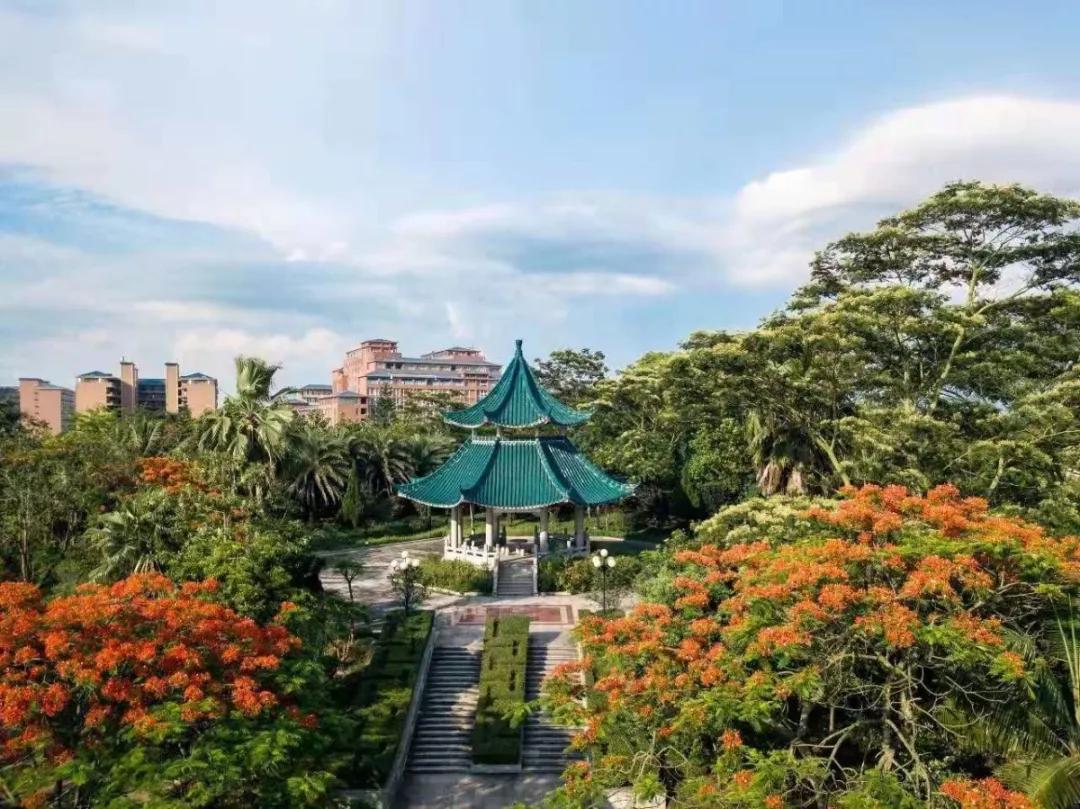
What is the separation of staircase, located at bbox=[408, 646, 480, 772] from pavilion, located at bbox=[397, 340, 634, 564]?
25.5 ft

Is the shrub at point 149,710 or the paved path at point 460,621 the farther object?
the paved path at point 460,621

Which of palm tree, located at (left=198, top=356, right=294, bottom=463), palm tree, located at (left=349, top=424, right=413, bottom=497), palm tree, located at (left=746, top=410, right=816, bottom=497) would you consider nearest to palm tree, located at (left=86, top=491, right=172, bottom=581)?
palm tree, located at (left=198, top=356, right=294, bottom=463)

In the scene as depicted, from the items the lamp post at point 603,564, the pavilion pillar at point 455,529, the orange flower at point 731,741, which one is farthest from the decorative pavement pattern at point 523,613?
the orange flower at point 731,741

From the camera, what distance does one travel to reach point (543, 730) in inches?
734

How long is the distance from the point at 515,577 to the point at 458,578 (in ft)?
6.88

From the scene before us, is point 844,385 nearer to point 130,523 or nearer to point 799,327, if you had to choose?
point 799,327

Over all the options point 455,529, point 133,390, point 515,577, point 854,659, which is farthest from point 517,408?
point 133,390

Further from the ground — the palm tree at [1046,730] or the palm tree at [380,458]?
the palm tree at [380,458]

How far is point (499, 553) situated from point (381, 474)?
16.9 m

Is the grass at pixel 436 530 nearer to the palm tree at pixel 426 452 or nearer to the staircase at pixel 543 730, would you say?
the palm tree at pixel 426 452

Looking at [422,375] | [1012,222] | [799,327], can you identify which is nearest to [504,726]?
[799,327]

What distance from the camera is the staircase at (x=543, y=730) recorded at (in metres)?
17.6

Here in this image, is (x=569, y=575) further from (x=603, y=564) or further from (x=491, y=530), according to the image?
(x=491, y=530)

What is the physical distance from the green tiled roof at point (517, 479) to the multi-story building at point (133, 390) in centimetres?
8544
